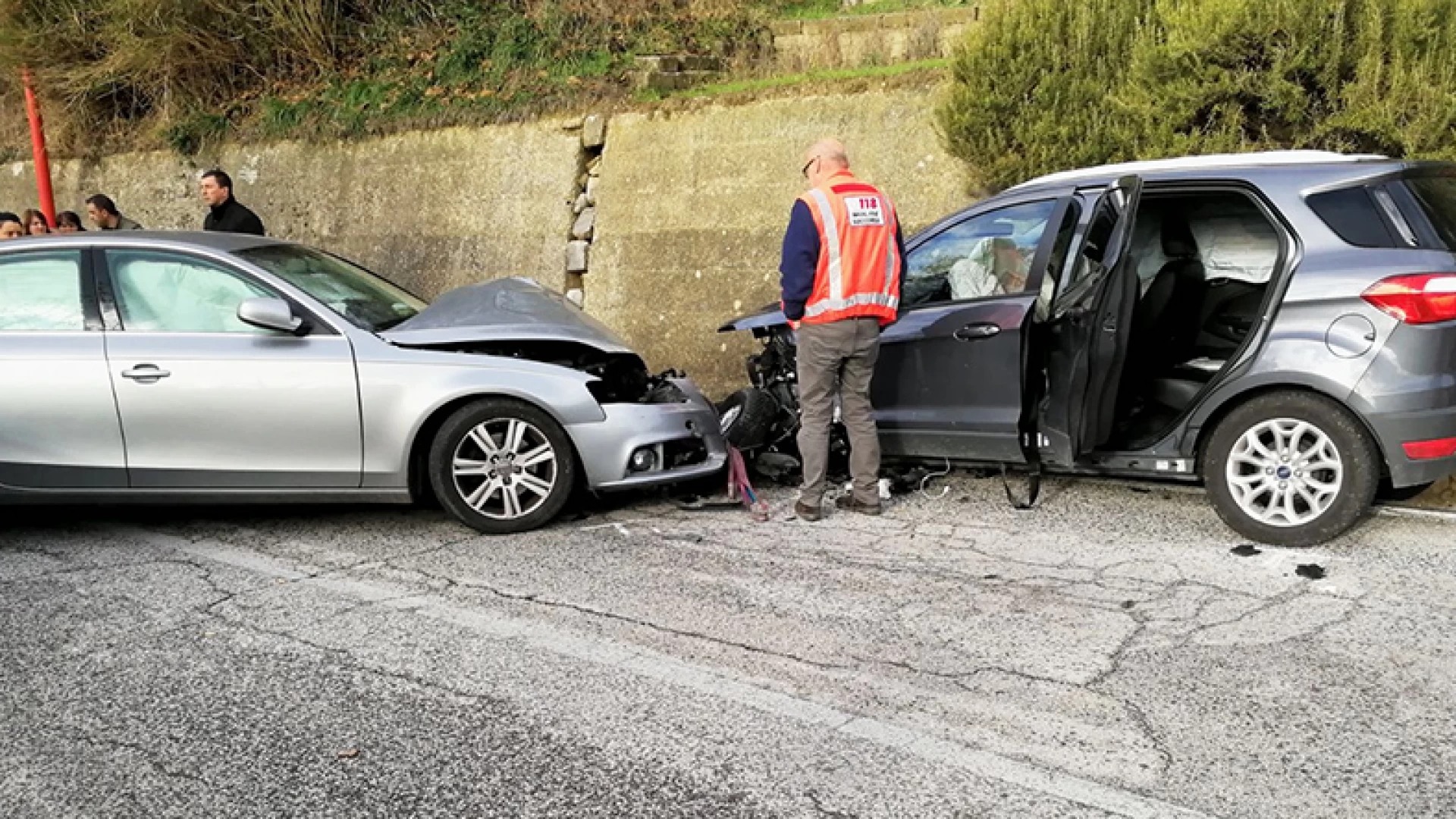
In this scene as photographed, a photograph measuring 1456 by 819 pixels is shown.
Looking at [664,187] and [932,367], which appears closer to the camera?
[932,367]

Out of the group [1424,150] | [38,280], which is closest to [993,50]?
[1424,150]

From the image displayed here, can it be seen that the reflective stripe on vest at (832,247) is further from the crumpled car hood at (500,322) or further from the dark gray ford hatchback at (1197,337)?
the crumpled car hood at (500,322)

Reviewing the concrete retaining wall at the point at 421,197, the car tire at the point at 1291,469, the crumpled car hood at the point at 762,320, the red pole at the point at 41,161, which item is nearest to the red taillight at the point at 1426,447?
the car tire at the point at 1291,469

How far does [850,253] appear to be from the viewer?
5859 mm

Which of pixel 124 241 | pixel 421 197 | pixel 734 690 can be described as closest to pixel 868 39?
pixel 421 197

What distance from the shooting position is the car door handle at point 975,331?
604 cm

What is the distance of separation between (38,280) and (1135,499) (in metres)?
5.75

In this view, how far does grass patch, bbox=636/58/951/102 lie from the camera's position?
9.71 meters

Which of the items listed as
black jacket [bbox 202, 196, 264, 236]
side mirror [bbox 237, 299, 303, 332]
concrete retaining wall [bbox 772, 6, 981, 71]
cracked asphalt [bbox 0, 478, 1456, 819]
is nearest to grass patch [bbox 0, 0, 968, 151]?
concrete retaining wall [bbox 772, 6, 981, 71]

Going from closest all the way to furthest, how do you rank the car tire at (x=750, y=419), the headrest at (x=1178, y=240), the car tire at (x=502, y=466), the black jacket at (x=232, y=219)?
the car tire at (x=502, y=466) < the headrest at (x=1178, y=240) < the car tire at (x=750, y=419) < the black jacket at (x=232, y=219)

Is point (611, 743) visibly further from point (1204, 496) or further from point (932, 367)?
point (1204, 496)

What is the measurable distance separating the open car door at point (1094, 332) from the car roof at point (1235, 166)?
206mm

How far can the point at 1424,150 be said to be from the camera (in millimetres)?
6961

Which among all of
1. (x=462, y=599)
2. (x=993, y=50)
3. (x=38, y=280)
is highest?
(x=993, y=50)
